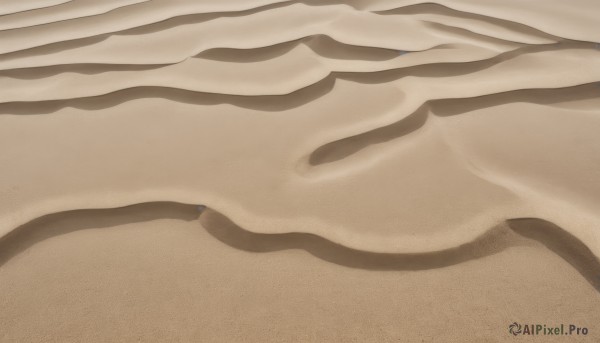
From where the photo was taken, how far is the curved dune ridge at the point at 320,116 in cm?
90

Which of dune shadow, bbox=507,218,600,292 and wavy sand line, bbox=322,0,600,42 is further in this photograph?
wavy sand line, bbox=322,0,600,42

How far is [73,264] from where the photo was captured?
2.64ft

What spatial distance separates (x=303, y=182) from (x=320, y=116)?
289 mm

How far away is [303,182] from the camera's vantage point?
97 centimetres

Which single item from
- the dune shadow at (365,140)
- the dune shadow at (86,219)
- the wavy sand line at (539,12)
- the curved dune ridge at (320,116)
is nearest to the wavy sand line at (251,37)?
the curved dune ridge at (320,116)

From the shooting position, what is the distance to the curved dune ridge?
2.94ft

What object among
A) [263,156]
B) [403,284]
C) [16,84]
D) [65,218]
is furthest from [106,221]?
[16,84]

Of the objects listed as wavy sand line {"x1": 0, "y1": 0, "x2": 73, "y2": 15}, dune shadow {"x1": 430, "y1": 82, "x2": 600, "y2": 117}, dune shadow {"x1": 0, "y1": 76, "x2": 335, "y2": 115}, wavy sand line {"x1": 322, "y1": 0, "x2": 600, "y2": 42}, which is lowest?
dune shadow {"x1": 430, "y1": 82, "x2": 600, "y2": 117}

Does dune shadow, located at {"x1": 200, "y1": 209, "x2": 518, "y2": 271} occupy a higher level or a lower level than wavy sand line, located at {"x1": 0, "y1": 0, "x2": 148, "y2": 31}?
lower

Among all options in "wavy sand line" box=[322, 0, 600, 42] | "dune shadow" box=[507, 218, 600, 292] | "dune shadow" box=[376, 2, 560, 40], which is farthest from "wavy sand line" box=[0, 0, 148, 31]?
"dune shadow" box=[507, 218, 600, 292]

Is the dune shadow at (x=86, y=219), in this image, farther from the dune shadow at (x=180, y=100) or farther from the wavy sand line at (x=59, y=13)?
the wavy sand line at (x=59, y=13)

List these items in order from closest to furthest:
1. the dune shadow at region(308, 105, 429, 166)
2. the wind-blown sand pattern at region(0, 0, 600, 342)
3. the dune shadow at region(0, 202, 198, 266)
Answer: the wind-blown sand pattern at region(0, 0, 600, 342) < the dune shadow at region(0, 202, 198, 266) < the dune shadow at region(308, 105, 429, 166)

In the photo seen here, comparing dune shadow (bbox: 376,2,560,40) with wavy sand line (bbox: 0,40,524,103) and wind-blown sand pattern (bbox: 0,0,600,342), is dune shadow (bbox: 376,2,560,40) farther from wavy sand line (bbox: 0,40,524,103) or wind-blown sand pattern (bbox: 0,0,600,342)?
wavy sand line (bbox: 0,40,524,103)

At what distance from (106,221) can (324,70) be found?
802mm
